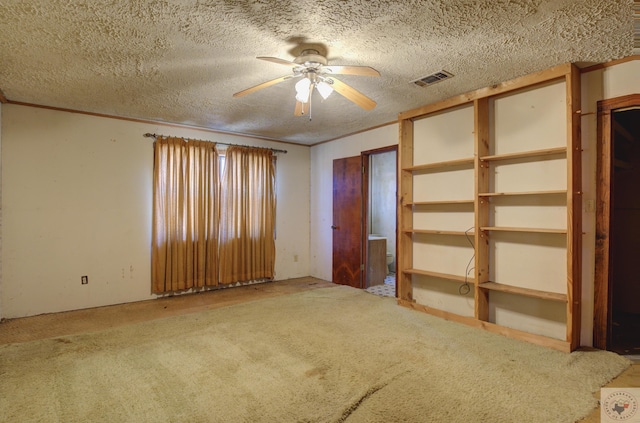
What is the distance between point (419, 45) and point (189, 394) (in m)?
2.91

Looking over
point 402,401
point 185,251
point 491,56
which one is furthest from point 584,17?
point 185,251

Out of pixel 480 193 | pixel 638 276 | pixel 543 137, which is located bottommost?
pixel 638 276

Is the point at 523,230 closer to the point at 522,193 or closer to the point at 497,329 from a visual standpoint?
the point at 522,193

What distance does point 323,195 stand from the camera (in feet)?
18.7

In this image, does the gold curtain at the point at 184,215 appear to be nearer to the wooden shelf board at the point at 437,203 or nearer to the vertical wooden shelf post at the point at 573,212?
the wooden shelf board at the point at 437,203

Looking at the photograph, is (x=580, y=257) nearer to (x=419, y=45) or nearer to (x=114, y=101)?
(x=419, y=45)

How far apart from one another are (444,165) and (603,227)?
153 cm

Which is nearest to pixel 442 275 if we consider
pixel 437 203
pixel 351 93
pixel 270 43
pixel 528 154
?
pixel 437 203

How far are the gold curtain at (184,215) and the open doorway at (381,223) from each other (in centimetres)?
231

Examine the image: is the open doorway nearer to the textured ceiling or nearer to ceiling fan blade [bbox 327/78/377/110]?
ceiling fan blade [bbox 327/78/377/110]

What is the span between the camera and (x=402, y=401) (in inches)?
75.7

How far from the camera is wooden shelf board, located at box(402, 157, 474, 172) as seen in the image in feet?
11.1

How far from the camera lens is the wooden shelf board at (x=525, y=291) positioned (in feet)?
8.84

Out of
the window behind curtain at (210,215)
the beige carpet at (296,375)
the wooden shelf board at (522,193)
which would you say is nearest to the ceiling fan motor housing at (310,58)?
the wooden shelf board at (522,193)
